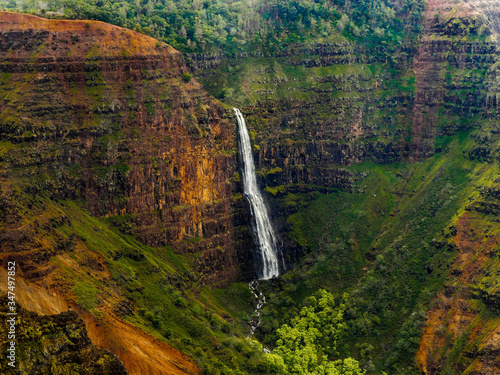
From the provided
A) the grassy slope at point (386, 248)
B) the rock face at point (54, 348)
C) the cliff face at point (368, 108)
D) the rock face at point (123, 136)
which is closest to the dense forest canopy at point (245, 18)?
the cliff face at point (368, 108)

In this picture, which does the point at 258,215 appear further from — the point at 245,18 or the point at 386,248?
the point at 245,18

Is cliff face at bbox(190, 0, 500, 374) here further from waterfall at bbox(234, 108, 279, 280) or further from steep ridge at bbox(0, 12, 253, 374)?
steep ridge at bbox(0, 12, 253, 374)

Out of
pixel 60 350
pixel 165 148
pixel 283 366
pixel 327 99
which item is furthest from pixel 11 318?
pixel 327 99

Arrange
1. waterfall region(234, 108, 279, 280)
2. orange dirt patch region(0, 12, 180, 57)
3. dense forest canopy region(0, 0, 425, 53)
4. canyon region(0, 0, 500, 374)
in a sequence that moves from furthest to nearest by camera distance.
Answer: dense forest canopy region(0, 0, 425, 53), waterfall region(234, 108, 279, 280), orange dirt patch region(0, 12, 180, 57), canyon region(0, 0, 500, 374)

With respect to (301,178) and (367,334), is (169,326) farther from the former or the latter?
(301,178)

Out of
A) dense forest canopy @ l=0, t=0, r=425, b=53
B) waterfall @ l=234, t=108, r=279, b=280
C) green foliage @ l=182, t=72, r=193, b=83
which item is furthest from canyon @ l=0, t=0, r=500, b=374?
dense forest canopy @ l=0, t=0, r=425, b=53

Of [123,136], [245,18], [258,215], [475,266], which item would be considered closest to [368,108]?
[245,18]
